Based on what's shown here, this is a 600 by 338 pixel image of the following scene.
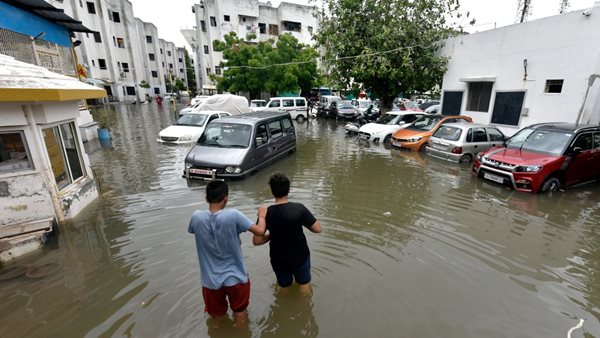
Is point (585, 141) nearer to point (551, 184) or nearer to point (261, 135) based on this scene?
point (551, 184)

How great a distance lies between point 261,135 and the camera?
28.6 feet

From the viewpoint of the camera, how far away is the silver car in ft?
32.2

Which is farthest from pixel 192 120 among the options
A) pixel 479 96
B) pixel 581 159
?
pixel 581 159

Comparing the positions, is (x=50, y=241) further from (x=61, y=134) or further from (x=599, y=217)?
(x=599, y=217)

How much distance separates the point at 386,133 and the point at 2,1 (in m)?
14.7

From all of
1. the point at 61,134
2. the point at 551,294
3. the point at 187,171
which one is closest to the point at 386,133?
the point at 187,171

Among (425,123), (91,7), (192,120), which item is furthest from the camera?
(91,7)

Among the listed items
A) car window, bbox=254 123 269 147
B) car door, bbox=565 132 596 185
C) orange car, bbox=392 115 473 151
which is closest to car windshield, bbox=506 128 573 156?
car door, bbox=565 132 596 185

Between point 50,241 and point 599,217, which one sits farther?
point 599,217

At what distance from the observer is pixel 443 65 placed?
1472 centimetres

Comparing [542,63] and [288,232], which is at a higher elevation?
[542,63]

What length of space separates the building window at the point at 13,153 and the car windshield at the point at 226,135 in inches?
153

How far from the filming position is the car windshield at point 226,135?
319 inches

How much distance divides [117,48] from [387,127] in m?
42.1
